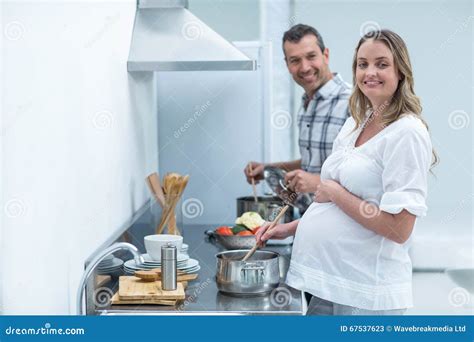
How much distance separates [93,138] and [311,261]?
50 cm

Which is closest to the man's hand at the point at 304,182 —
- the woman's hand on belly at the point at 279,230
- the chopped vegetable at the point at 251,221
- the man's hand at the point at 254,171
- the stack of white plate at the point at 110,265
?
the chopped vegetable at the point at 251,221

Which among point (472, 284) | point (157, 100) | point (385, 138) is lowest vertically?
point (472, 284)

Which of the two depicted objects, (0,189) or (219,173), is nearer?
(0,189)

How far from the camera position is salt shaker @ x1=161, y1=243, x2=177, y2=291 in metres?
1.34

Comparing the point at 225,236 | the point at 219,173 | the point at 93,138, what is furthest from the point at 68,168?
the point at 219,173

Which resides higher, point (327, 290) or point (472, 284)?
point (327, 290)

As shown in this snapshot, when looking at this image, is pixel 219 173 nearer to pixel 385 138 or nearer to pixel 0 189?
pixel 385 138

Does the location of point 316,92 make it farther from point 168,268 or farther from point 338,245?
point 168,268

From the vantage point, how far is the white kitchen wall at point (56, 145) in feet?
3.48

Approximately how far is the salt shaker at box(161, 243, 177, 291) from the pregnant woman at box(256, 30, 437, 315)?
0.81 feet

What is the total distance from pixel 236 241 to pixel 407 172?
0.60 metres

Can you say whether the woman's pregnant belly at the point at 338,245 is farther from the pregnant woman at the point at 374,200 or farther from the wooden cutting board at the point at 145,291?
the wooden cutting board at the point at 145,291

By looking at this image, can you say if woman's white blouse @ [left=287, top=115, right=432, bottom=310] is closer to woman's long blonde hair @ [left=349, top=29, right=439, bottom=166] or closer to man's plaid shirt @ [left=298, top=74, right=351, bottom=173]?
woman's long blonde hair @ [left=349, top=29, right=439, bottom=166]

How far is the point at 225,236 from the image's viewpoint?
182cm
